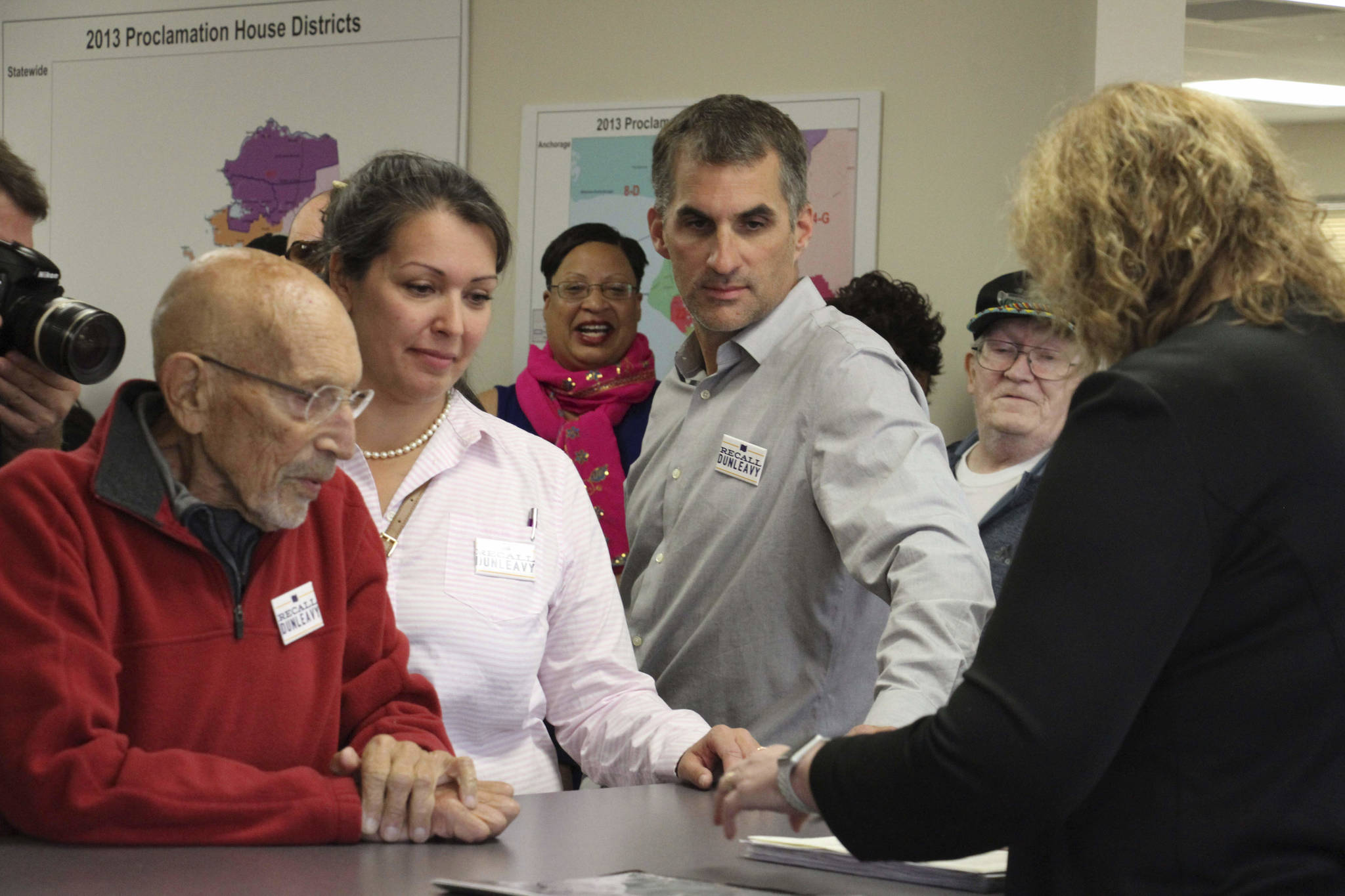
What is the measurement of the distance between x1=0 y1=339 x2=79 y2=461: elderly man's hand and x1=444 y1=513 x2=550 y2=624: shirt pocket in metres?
0.62

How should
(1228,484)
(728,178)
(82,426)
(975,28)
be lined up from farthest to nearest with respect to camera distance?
(975,28), (82,426), (728,178), (1228,484)

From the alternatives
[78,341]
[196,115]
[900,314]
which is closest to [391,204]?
[78,341]

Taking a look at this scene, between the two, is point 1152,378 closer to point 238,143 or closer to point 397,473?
point 397,473

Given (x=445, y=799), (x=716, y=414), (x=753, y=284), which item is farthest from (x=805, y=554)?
(x=445, y=799)

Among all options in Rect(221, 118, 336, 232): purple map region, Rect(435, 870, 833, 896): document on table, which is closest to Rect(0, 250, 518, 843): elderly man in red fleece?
Rect(435, 870, 833, 896): document on table

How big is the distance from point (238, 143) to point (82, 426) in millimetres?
1583

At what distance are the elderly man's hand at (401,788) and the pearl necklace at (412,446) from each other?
65 centimetres

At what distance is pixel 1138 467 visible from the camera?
3.23ft

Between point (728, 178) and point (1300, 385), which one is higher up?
point (728, 178)

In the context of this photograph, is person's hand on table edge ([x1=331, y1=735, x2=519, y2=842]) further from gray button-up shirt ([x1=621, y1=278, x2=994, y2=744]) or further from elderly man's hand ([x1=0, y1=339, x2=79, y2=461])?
elderly man's hand ([x1=0, y1=339, x2=79, y2=461])

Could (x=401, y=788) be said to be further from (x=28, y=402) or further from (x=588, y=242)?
(x=588, y=242)

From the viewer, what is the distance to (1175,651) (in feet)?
3.34

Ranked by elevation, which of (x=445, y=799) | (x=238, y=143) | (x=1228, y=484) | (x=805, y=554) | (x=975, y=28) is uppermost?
(x=975, y=28)

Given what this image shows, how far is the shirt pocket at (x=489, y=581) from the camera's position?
6.04 feet
